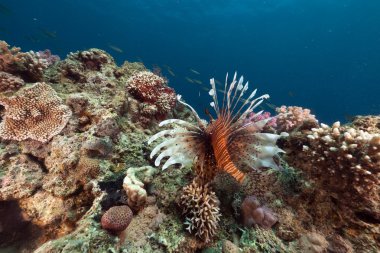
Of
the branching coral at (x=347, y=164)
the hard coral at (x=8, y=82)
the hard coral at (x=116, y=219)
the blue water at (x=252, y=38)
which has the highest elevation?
the blue water at (x=252, y=38)

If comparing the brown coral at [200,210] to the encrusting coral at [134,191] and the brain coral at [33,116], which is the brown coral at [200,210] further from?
the brain coral at [33,116]

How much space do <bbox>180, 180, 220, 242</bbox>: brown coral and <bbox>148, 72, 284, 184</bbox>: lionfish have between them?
0.16 metres

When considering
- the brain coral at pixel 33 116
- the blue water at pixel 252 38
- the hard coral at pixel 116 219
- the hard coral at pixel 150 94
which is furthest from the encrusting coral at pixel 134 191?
the blue water at pixel 252 38

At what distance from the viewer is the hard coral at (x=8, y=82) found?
3.42m

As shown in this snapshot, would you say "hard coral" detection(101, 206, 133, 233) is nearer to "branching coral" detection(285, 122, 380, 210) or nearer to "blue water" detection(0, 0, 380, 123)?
"branching coral" detection(285, 122, 380, 210)

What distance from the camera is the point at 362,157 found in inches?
94.6

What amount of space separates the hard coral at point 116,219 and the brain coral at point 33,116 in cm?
152

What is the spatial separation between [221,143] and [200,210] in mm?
731

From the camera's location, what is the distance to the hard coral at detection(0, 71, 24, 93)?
3420 mm

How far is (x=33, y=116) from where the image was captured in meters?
3.19

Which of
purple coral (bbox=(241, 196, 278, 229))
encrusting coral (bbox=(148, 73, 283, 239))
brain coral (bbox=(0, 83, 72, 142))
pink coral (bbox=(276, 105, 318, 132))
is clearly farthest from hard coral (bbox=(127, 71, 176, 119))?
purple coral (bbox=(241, 196, 278, 229))

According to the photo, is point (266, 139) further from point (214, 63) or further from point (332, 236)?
point (214, 63)

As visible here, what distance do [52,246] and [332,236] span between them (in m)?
2.70

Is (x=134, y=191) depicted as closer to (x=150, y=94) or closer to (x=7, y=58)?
(x=150, y=94)
